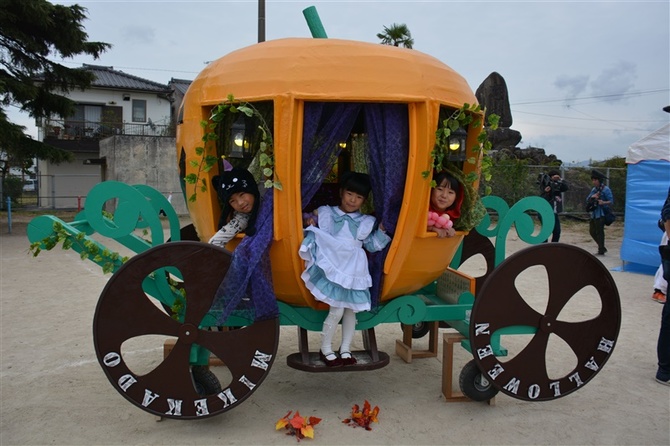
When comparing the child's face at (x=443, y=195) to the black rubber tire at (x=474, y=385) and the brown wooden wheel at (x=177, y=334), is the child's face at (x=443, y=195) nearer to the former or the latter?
the black rubber tire at (x=474, y=385)

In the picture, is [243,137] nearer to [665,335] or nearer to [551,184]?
[665,335]

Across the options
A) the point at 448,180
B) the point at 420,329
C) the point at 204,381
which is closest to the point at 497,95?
the point at 420,329

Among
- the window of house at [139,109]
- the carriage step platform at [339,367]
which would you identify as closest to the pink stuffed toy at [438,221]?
the carriage step platform at [339,367]

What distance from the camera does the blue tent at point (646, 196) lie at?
9.08 meters

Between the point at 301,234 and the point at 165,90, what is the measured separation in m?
26.9

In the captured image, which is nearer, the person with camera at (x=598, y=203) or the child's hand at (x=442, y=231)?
the child's hand at (x=442, y=231)

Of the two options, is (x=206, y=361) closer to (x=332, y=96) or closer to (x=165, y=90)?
(x=332, y=96)

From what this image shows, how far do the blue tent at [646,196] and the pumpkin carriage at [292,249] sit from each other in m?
6.45

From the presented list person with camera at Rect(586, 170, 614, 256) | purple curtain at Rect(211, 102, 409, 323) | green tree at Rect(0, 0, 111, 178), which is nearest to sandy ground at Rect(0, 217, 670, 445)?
purple curtain at Rect(211, 102, 409, 323)

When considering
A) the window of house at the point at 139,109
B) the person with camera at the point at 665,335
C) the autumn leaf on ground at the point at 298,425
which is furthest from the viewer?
the window of house at the point at 139,109

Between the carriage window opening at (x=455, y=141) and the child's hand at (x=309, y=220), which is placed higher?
the carriage window opening at (x=455, y=141)

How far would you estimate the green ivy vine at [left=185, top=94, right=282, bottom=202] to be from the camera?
3.35 m

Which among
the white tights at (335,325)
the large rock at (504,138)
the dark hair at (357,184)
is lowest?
the white tights at (335,325)

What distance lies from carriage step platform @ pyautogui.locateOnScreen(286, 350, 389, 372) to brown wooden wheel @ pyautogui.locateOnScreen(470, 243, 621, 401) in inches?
25.2
